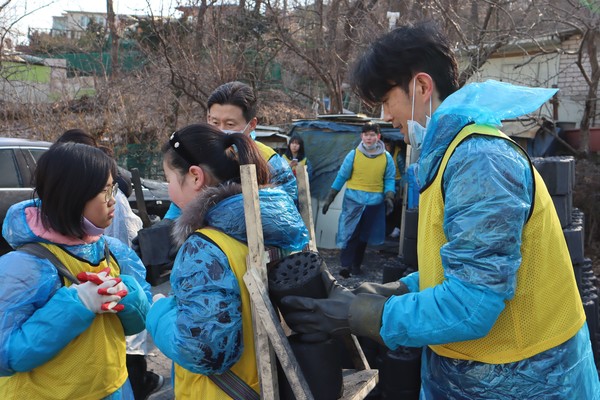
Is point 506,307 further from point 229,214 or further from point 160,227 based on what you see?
point 160,227

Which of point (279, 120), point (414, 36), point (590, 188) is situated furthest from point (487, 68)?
point (414, 36)

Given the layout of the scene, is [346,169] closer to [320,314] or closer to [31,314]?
[31,314]

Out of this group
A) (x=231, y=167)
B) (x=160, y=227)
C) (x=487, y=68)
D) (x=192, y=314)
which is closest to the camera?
(x=192, y=314)

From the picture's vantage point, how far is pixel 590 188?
337 inches

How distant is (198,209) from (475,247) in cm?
81

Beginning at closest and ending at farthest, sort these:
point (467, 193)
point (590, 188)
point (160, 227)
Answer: point (467, 193)
point (160, 227)
point (590, 188)

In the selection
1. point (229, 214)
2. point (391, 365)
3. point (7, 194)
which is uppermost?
point (229, 214)

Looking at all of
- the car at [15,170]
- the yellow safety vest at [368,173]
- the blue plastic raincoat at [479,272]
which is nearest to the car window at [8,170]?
the car at [15,170]

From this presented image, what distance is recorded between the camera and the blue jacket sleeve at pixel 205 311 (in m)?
1.60

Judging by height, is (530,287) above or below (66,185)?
below

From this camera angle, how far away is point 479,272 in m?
1.38

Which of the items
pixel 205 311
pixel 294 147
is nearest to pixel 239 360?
pixel 205 311

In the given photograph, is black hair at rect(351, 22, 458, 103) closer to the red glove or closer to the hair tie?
the hair tie

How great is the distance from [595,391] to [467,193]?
78cm
